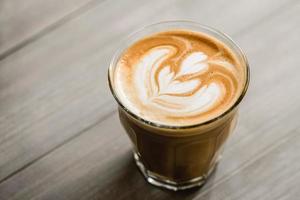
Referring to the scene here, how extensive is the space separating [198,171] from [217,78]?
21 centimetres

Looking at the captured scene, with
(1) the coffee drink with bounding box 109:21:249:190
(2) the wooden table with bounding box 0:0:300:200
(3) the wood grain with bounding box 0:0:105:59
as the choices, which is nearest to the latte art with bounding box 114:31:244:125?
(1) the coffee drink with bounding box 109:21:249:190

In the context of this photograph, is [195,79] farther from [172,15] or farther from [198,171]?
[172,15]

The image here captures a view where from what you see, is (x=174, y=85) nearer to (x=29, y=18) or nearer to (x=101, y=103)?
(x=101, y=103)

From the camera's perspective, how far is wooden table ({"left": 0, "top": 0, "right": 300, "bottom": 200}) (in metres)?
1.17

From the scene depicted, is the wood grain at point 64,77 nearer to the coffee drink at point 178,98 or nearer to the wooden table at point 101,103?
the wooden table at point 101,103

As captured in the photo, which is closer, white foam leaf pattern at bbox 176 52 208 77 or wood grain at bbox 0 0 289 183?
white foam leaf pattern at bbox 176 52 208 77

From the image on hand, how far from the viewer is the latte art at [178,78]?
102 cm

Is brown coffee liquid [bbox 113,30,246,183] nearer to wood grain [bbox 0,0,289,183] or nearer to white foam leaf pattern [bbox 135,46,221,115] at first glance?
white foam leaf pattern [bbox 135,46,221,115]

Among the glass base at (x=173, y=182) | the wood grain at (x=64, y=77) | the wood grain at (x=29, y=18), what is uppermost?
the wood grain at (x=29, y=18)

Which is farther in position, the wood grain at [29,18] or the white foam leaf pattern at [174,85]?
the wood grain at [29,18]

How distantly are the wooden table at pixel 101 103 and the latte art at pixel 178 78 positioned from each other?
0.20m

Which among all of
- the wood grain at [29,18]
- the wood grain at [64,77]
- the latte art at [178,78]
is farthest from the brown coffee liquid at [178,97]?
the wood grain at [29,18]

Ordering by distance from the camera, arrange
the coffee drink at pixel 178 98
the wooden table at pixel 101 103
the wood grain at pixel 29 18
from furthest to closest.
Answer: the wood grain at pixel 29 18 < the wooden table at pixel 101 103 < the coffee drink at pixel 178 98

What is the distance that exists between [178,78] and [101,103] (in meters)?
0.29
